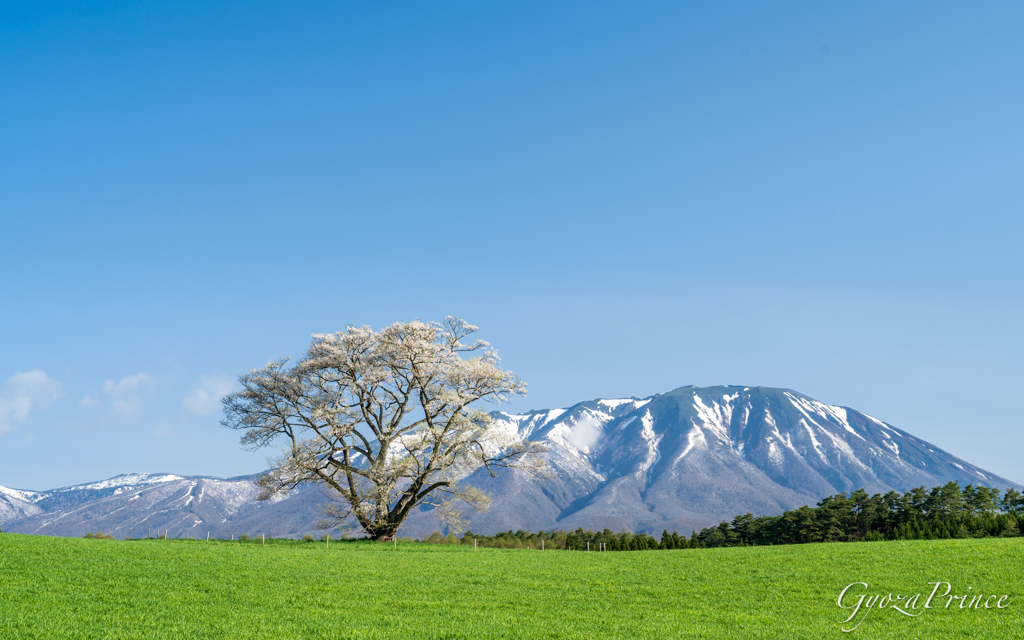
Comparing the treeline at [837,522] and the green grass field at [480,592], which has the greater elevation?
the green grass field at [480,592]

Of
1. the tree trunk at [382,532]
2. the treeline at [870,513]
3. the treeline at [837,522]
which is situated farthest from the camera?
the treeline at [870,513]

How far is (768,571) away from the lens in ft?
78.0

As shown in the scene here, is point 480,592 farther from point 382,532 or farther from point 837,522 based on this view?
point 837,522

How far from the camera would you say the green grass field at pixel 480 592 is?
15.3 metres

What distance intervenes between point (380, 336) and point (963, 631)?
3259 cm

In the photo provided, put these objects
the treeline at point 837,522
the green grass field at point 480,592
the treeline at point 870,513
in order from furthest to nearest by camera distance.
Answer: the treeline at point 870,513 < the treeline at point 837,522 < the green grass field at point 480,592

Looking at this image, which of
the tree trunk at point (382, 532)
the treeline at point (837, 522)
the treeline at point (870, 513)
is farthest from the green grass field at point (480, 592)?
the treeline at point (870, 513)

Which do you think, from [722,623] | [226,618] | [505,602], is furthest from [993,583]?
[226,618]

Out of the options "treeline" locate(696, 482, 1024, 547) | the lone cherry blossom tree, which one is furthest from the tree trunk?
"treeline" locate(696, 482, 1024, 547)

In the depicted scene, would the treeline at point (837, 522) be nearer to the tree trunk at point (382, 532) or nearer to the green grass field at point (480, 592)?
the tree trunk at point (382, 532)

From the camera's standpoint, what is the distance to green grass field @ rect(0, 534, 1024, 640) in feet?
50.3

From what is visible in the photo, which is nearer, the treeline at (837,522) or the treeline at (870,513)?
the treeline at (837,522)

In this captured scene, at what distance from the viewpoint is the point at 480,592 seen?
68.0ft

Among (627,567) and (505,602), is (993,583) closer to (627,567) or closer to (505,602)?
(627,567)
